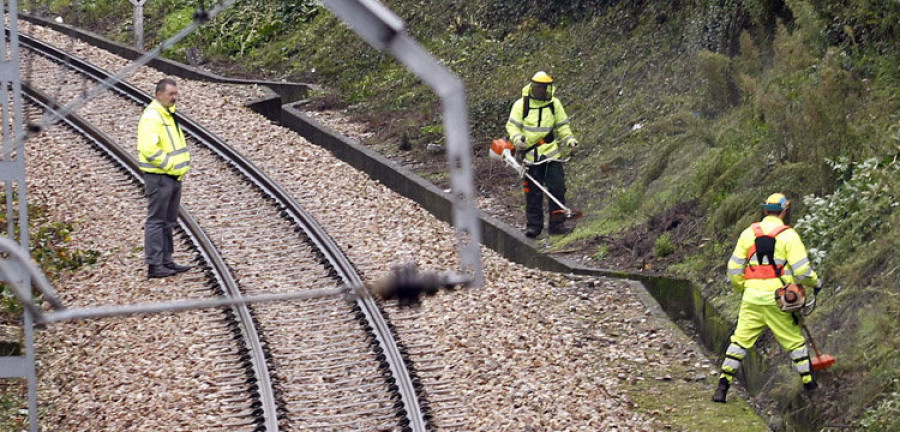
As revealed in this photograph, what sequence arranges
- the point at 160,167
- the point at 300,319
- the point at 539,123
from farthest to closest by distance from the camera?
the point at 539,123 < the point at 160,167 < the point at 300,319

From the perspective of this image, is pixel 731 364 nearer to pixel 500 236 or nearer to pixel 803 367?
pixel 803 367

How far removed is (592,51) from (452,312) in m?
8.65

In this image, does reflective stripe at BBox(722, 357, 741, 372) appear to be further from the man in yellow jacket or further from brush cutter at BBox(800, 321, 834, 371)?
brush cutter at BBox(800, 321, 834, 371)

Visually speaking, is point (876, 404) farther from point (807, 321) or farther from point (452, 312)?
point (452, 312)

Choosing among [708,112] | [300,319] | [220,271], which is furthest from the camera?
[708,112]

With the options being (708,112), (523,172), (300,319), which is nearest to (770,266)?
(300,319)

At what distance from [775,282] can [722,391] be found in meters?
0.98

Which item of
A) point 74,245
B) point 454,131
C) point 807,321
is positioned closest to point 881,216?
point 807,321

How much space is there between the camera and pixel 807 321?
410 inches

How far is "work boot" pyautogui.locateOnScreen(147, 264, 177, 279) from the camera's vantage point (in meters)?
13.0

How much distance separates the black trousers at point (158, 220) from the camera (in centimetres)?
1305

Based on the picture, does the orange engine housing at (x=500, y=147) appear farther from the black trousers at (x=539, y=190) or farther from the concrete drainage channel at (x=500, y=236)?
the concrete drainage channel at (x=500, y=236)

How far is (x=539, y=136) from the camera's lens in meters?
14.5

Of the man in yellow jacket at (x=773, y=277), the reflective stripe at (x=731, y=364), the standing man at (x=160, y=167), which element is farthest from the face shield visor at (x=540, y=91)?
the reflective stripe at (x=731, y=364)
